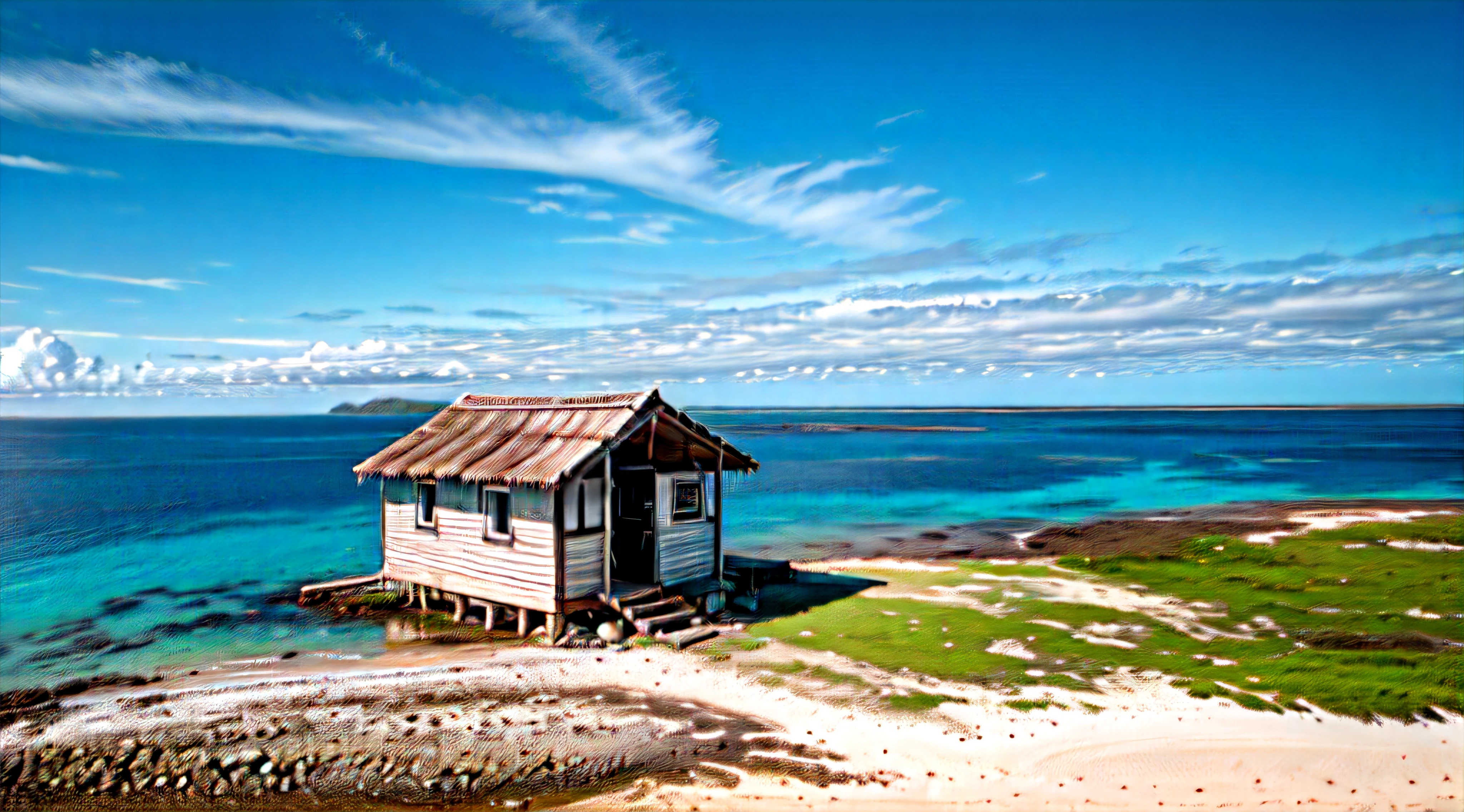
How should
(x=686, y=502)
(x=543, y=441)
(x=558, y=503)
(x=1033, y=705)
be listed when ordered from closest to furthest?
(x=1033, y=705) → (x=558, y=503) → (x=543, y=441) → (x=686, y=502)

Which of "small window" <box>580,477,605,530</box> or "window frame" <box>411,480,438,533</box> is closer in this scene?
"small window" <box>580,477,605,530</box>

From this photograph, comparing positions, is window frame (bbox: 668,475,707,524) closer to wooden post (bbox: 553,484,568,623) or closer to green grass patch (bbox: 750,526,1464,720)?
wooden post (bbox: 553,484,568,623)

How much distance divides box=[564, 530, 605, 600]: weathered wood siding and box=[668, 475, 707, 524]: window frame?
214 cm

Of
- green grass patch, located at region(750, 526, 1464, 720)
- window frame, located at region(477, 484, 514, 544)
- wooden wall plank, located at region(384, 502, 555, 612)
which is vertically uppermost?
window frame, located at region(477, 484, 514, 544)

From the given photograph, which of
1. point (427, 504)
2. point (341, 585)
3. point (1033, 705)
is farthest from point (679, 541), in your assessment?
point (341, 585)

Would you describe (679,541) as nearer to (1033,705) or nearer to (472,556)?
(472,556)

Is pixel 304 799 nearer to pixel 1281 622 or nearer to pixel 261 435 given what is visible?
pixel 1281 622

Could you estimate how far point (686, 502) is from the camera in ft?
68.3

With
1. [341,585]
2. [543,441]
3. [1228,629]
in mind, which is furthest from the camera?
[341,585]

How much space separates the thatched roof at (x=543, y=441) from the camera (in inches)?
721

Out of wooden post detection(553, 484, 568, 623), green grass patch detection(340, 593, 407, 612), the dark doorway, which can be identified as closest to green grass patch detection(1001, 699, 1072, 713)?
the dark doorway

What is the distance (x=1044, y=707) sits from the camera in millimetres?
14484

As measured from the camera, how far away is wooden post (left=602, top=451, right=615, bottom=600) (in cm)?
1875

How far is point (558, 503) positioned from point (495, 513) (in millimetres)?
2440
